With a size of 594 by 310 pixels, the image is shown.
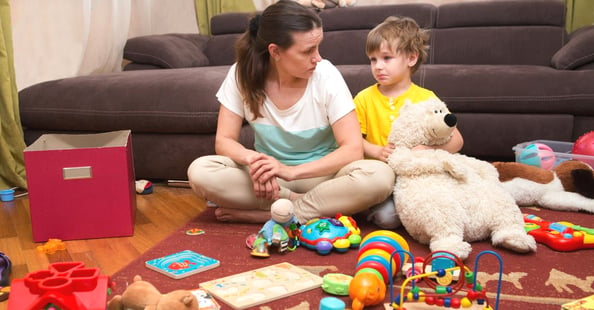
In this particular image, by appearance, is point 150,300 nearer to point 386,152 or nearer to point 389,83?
point 386,152

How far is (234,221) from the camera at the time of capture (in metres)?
1.71

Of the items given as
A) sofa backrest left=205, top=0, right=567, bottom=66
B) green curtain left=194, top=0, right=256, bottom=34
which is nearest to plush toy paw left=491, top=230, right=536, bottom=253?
sofa backrest left=205, top=0, right=567, bottom=66

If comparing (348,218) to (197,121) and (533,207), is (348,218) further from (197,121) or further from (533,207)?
(197,121)

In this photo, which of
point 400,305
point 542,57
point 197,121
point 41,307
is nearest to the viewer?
point 41,307

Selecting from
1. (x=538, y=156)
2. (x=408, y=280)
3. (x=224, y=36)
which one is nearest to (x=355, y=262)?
(x=408, y=280)

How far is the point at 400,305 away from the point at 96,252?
2.90ft

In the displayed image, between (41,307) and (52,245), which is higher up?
(41,307)

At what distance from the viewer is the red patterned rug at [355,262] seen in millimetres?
1131

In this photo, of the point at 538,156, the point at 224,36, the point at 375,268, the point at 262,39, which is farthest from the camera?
the point at 224,36

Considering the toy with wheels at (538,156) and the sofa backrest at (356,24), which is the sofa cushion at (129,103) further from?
the toy with wheels at (538,156)

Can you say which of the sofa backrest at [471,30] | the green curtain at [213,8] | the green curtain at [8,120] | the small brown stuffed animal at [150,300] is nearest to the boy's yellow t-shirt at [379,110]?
the small brown stuffed animal at [150,300]

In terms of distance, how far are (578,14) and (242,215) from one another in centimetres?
239

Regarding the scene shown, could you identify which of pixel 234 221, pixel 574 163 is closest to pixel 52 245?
pixel 234 221

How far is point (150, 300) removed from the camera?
974 millimetres
